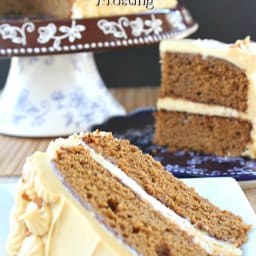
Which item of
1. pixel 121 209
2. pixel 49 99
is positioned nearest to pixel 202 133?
pixel 49 99

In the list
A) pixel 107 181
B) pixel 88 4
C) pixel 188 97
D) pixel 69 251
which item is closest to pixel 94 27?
pixel 88 4

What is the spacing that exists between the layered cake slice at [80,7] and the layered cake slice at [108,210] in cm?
61

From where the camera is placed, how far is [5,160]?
5.96ft

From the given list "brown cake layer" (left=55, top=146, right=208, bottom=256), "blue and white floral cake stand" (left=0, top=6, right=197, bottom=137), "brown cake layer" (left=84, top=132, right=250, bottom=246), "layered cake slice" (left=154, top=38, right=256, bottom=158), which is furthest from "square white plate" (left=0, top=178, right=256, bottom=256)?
"blue and white floral cake stand" (left=0, top=6, right=197, bottom=137)

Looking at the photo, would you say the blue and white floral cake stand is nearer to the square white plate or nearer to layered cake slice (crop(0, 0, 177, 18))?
layered cake slice (crop(0, 0, 177, 18))

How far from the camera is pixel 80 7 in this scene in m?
1.85

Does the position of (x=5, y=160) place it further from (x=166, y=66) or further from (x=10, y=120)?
(x=166, y=66)

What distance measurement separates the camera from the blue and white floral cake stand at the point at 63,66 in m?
1.79

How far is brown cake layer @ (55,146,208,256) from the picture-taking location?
1084 millimetres

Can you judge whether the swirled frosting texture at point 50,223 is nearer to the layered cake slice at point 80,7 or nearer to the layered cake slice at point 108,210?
the layered cake slice at point 108,210

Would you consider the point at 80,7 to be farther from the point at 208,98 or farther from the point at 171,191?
the point at 171,191

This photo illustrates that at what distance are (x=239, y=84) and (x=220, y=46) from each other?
0.13 metres

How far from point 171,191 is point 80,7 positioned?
746mm

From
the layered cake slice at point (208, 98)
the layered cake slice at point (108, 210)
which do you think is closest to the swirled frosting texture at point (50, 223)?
the layered cake slice at point (108, 210)
